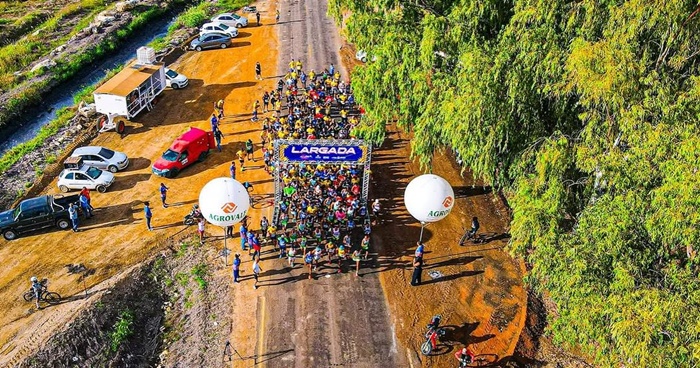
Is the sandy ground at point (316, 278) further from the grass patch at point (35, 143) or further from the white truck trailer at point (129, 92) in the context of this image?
the grass patch at point (35, 143)

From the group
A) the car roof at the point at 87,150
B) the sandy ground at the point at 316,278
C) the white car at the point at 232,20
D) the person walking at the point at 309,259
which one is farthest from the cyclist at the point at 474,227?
the white car at the point at 232,20

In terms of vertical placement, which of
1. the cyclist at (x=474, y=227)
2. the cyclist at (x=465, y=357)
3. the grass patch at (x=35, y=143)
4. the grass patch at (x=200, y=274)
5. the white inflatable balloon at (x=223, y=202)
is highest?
the white inflatable balloon at (x=223, y=202)

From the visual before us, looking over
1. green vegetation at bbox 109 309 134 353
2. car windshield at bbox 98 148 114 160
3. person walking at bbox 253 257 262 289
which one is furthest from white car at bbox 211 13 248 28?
green vegetation at bbox 109 309 134 353

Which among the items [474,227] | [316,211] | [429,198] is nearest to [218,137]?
[316,211]

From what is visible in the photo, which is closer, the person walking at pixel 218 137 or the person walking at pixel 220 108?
the person walking at pixel 218 137

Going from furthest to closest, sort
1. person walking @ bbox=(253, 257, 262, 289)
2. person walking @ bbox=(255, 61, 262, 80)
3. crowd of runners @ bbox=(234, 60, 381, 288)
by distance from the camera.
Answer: person walking @ bbox=(255, 61, 262, 80) < crowd of runners @ bbox=(234, 60, 381, 288) < person walking @ bbox=(253, 257, 262, 289)

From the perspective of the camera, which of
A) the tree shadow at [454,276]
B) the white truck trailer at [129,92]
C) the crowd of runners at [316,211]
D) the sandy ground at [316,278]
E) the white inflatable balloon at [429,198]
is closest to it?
the sandy ground at [316,278]

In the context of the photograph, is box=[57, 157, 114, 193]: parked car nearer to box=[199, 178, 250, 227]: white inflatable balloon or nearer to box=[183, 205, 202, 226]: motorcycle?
box=[183, 205, 202, 226]: motorcycle
